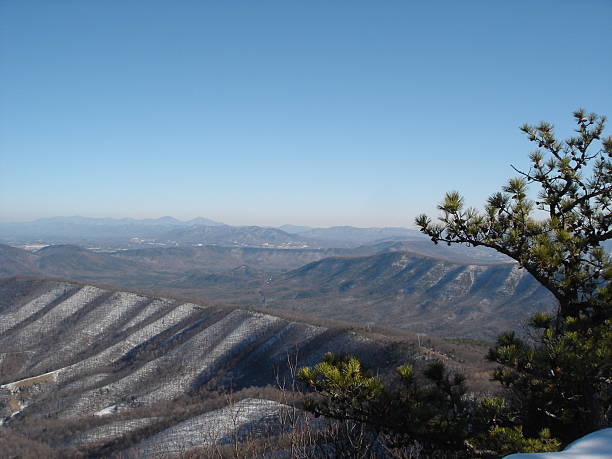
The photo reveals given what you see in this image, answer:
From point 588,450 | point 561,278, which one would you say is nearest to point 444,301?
point 561,278

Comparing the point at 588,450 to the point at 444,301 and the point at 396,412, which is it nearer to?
the point at 396,412

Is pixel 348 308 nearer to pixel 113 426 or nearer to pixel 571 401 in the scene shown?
pixel 113 426

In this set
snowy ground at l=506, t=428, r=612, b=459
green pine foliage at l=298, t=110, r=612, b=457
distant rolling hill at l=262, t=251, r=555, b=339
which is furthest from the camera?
distant rolling hill at l=262, t=251, r=555, b=339

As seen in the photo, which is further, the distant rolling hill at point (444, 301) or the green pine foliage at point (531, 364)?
the distant rolling hill at point (444, 301)

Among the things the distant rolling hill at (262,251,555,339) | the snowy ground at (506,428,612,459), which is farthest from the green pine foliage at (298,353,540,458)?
the distant rolling hill at (262,251,555,339)

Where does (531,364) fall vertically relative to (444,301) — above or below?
above

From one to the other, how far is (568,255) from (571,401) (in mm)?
2160

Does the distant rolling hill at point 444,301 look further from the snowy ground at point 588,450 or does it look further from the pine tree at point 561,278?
the snowy ground at point 588,450

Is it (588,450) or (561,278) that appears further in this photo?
(561,278)

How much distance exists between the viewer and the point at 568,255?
6.47 m

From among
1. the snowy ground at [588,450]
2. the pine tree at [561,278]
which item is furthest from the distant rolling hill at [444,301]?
the snowy ground at [588,450]

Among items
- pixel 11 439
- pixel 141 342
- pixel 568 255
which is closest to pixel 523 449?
pixel 568 255

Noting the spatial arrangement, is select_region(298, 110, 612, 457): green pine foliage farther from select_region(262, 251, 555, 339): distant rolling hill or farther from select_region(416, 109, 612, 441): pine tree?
select_region(262, 251, 555, 339): distant rolling hill

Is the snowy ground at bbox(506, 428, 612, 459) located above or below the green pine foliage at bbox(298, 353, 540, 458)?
above
